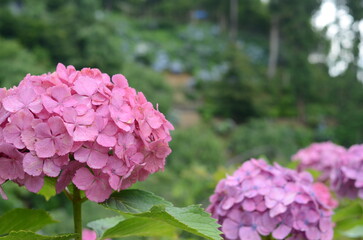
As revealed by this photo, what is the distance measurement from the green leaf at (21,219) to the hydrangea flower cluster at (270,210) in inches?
13.9

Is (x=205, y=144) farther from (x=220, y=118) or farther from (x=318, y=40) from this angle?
(x=318, y=40)

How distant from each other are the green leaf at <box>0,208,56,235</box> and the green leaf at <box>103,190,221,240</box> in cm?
21

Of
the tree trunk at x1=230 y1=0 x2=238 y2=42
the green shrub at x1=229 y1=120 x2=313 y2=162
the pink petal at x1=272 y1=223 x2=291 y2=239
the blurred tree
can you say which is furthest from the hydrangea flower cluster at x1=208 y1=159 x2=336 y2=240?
Result: the tree trunk at x1=230 y1=0 x2=238 y2=42

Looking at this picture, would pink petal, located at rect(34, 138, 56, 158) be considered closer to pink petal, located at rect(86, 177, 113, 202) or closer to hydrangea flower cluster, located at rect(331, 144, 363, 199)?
pink petal, located at rect(86, 177, 113, 202)

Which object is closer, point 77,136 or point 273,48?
point 77,136

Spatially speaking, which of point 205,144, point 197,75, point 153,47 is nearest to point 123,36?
point 153,47

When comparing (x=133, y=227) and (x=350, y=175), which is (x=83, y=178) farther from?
(x=350, y=175)

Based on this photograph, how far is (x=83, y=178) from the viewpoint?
73 cm

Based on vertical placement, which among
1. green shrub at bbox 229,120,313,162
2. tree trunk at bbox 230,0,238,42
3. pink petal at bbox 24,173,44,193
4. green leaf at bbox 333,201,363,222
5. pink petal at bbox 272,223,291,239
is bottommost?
pink petal at bbox 24,173,44,193

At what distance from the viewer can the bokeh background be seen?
27.0 feet

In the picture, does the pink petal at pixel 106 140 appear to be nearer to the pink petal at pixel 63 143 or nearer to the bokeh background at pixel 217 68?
the pink petal at pixel 63 143

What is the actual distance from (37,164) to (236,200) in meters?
0.44

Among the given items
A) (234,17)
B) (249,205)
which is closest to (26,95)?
(249,205)

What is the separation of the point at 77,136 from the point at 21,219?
0.30 m
